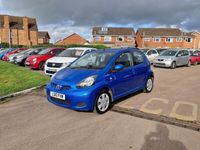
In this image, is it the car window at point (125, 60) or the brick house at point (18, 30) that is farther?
the brick house at point (18, 30)

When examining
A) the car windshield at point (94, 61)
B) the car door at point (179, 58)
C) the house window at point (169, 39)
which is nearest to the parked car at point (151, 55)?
the car door at point (179, 58)

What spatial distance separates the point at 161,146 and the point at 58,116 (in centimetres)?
255

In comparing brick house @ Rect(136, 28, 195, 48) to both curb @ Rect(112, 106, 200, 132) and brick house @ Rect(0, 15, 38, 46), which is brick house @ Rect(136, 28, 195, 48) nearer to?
brick house @ Rect(0, 15, 38, 46)

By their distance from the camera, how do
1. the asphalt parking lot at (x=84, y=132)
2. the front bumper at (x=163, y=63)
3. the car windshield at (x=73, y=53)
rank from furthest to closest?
the front bumper at (x=163, y=63), the car windshield at (x=73, y=53), the asphalt parking lot at (x=84, y=132)

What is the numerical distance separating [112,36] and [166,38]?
15486mm

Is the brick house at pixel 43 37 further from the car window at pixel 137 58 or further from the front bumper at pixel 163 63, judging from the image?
the car window at pixel 137 58

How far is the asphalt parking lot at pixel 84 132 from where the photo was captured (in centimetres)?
352

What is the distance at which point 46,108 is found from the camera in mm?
5477

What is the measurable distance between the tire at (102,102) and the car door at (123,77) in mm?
307

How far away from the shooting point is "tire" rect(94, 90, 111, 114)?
4918 mm

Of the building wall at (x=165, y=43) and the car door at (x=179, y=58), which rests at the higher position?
the building wall at (x=165, y=43)

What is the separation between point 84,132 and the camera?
4035 millimetres

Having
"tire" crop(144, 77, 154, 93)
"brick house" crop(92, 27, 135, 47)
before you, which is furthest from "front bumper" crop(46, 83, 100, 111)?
"brick house" crop(92, 27, 135, 47)

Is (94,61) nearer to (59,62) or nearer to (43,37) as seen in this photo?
(59,62)
